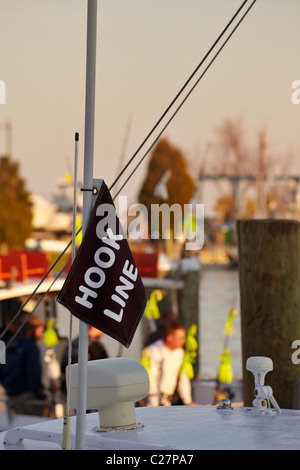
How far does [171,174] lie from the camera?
1479 inches

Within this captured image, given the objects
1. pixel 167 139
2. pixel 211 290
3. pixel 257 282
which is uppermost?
pixel 167 139

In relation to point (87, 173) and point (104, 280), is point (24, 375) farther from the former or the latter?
point (87, 173)

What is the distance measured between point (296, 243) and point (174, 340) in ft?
9.20

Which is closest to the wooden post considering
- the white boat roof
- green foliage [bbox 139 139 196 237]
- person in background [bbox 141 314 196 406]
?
the white boat roof

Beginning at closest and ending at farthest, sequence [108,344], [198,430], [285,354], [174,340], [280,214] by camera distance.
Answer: [198,430], [285,354], [174,340], [108,344], [280,214]

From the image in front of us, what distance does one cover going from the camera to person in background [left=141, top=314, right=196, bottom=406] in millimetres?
7867

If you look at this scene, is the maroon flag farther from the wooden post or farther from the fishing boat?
the wooden post

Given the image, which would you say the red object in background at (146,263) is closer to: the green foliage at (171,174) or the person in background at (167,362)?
the person in background at (167,362)

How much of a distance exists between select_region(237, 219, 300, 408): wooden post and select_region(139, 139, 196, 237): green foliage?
31740 mm

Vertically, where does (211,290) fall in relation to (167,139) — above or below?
below

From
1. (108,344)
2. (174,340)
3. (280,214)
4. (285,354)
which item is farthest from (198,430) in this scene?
(280,214)
